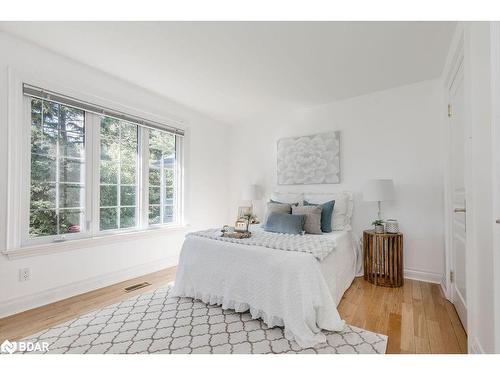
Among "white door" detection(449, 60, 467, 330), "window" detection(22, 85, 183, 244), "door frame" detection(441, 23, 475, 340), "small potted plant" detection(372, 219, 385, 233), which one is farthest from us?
"small potted plant" detection(372, 219, 385, 233)

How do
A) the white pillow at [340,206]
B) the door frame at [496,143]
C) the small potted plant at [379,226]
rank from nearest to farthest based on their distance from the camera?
the door frame at [496,143]
the small potted plant at [379,226]
the white pillow at [340,206]

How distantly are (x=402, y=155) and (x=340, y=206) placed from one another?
994 mm

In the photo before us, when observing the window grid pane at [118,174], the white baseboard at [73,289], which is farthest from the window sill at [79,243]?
the white baseboard at [73,289]

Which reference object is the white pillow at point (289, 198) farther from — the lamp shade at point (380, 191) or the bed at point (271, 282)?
the bed at point (271, 282)

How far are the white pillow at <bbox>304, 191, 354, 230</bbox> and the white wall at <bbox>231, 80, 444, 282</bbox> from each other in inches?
6.6

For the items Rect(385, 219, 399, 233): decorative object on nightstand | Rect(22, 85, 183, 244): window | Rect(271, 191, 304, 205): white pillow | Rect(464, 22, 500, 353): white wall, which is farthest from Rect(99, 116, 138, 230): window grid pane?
Rect(464, 22, 500, 353): white wall

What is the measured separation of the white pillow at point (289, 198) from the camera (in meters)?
3.46

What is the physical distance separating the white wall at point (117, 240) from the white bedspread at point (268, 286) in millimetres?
1195

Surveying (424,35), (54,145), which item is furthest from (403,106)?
(54,145)

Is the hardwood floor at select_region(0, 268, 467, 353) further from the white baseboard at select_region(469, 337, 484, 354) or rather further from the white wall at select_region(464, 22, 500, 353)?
the white wall at select_region(464, 22, 500, 353)

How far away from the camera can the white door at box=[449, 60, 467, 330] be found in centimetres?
192

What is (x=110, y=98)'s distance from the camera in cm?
287

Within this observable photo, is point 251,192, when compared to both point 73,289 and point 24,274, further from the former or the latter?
point 24,274
